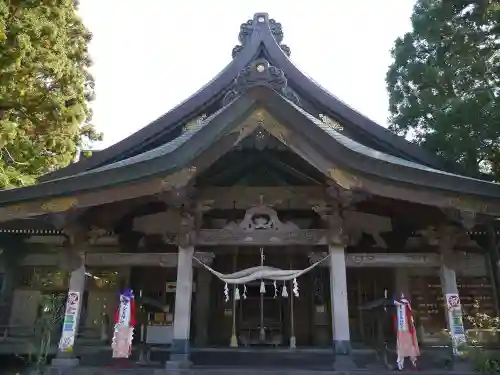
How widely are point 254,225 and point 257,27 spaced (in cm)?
718

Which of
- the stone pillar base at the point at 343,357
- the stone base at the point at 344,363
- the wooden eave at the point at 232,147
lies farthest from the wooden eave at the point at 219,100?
the stone base at the point at 344,363

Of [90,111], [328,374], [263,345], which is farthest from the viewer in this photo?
[90,111]

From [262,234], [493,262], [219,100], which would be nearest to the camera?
[262,234]

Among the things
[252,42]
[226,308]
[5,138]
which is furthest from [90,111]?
Result: [226,308]

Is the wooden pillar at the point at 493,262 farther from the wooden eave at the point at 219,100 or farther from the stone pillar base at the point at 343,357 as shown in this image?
the stone pillar base at the point at 343,357

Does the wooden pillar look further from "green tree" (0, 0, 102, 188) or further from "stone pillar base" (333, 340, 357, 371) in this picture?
"green tree" (0, 0, 102, 188)

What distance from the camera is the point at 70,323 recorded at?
806cm

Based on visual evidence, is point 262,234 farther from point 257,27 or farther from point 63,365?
point 257,27

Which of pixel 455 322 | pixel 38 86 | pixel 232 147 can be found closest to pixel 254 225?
pixel 232 147

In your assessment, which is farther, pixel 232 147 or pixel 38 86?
pixel 38 86

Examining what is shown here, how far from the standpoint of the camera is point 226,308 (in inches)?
437

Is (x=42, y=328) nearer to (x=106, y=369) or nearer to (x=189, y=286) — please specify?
(x=106, y=369)

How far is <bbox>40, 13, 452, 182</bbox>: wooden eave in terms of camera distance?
1045cm

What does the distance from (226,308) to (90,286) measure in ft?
12.0
